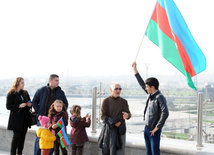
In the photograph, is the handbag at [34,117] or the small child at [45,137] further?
the handbag at [34,117]

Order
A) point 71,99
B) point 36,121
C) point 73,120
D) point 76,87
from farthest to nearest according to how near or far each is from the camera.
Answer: point 76,87
point 71,99
point 36,121
point 73,120

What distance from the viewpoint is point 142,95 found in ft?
22.8

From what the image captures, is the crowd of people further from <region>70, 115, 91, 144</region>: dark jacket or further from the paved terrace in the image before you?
the paved terrace

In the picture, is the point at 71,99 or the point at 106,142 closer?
the point at 106,142

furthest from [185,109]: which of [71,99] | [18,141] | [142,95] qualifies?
[18,141]

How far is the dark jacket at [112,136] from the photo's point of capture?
17.8ft

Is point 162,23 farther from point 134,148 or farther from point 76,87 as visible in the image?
point 76,87

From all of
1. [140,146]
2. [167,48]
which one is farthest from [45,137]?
[167,48]

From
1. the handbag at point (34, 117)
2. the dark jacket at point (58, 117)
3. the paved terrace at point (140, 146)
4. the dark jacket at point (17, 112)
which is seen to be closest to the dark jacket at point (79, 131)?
the dark jacket at point (58, 117)

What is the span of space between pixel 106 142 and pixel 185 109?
6.26ft

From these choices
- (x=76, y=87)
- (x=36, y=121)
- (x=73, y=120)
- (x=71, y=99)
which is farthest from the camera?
(x=76, y=87)

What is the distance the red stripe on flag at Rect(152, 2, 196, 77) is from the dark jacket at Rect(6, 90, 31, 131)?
2.90 meters

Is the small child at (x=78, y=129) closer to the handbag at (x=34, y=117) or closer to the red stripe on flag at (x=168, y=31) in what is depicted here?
the handbag at (x=34, y=117)

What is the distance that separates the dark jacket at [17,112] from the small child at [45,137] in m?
0.64
